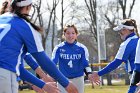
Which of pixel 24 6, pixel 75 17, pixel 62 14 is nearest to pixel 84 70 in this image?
pixel 24 6

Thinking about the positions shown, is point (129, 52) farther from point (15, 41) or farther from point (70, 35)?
point (15, 41)

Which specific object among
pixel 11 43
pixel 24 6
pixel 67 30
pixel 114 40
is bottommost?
pixel 114 40

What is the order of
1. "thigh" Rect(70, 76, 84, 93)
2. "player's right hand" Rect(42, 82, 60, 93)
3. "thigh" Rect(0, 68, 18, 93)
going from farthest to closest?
"thigh" Rect(70, 76, 84, 93) → "player's right hand" Rect(42, 82, 60, 93) → "thigh" Rect(0, 68, 18, 93)

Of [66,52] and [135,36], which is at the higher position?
[135,36]

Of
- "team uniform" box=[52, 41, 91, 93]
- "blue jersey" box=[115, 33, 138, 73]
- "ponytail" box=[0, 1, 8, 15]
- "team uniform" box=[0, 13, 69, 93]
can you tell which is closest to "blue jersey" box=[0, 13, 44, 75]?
"team uniform" box=[0, 13, 69, 93]

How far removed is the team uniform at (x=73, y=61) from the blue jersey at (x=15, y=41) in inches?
199

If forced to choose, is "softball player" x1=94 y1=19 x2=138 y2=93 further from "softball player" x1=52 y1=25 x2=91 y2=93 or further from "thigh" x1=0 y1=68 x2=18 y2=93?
"thigh" x1=0 y1=68 x2=18 y2=93

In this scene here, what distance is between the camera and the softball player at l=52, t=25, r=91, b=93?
385 inches

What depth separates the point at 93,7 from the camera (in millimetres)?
45719

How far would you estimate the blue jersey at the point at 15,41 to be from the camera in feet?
15.2

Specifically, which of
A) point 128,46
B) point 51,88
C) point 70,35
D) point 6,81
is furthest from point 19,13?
point 70,35

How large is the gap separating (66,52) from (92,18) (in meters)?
36.6

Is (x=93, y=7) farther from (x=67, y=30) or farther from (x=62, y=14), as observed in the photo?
(x=67, y=30)

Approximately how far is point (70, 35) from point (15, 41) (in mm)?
5260
